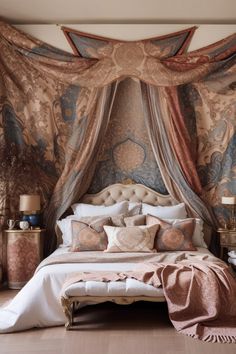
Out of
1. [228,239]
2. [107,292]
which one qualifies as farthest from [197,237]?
[107,292]

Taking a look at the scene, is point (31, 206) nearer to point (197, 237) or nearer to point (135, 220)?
point (135, 220)

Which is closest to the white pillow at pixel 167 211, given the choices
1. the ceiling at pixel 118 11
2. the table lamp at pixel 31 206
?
the table lamp at pixel 31 206

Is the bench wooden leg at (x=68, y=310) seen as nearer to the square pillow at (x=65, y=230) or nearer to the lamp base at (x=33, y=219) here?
the square pillow at (x=65, y=230)

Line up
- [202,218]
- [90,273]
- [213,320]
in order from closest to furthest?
[213,320] < [90,273] < [202,218]

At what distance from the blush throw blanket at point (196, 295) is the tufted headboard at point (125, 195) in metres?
1.82

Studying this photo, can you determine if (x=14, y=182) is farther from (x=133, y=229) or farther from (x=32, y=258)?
(x=133, y=229)

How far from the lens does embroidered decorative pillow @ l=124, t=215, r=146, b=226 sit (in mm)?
4910

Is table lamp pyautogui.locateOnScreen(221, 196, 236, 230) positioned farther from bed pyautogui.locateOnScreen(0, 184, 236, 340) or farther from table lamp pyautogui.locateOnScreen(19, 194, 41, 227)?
table lamp pyautogui.locateOnScreen(19, 194, 41, 227)

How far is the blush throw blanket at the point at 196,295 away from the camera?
3.39 metres

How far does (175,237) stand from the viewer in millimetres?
4633

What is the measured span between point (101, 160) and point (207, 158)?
1462 mm

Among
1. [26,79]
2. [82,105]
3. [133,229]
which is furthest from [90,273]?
[26,79]

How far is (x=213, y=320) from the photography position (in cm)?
343

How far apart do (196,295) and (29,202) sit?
97.8 inches
